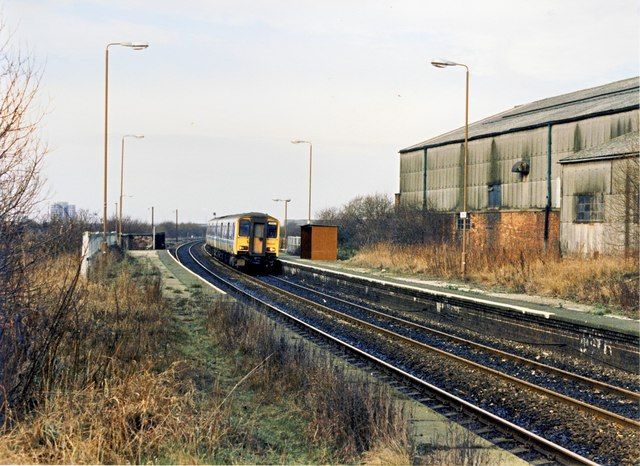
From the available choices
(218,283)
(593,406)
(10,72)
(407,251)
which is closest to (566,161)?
(407,251)

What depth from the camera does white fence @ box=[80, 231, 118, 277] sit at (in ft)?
32.0

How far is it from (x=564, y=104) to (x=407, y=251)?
12.7 metres

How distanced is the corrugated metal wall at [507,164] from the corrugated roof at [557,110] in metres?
0.37

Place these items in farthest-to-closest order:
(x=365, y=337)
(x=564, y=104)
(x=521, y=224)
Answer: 1. (x=564, y=104)
2. (x=521, y=224)
3. (x=365, y=337)

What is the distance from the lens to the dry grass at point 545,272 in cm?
1727

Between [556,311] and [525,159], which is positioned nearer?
[556,311]

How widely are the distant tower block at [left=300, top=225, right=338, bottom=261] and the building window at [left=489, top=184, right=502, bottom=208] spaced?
1064 centimetres

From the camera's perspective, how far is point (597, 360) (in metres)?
12.1

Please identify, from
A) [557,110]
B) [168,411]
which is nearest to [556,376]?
[168,411]

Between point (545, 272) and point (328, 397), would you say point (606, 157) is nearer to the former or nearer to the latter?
point (545, 272)

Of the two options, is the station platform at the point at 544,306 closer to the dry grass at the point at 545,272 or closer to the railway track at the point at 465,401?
the dry grass at the point at 545,272

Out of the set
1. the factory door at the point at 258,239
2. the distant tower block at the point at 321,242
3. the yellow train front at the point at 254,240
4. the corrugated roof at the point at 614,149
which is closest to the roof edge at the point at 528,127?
the corrugated roof at the point at 614,149

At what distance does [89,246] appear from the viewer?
1568cm

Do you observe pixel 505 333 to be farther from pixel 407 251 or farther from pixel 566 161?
pixel 407 251
